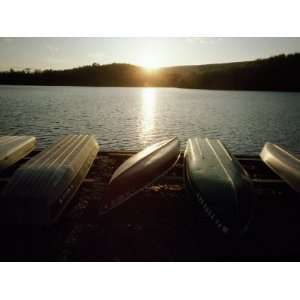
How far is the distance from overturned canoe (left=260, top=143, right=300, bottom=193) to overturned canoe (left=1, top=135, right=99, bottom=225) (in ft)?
24.9

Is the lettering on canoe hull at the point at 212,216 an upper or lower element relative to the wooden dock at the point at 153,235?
upper

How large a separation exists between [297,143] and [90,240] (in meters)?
27.0

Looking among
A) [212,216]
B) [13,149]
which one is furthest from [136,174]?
[13,149]

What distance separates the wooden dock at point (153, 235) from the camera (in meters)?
6.53

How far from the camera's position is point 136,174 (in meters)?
8.91

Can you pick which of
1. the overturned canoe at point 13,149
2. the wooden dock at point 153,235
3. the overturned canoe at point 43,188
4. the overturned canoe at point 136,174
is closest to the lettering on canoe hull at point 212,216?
the wooden dock at point 153,235

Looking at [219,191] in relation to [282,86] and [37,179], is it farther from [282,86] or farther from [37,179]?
[282,86]

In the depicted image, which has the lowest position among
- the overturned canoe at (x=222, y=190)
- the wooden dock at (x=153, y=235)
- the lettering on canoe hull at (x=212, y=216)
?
the wooden dock at (x=153, y=235)

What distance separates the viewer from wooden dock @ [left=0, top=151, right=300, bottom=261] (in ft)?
21.4

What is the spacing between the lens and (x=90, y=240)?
23.0ft

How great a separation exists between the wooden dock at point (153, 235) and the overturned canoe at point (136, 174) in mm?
564

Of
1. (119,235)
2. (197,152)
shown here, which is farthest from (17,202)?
(197,152)

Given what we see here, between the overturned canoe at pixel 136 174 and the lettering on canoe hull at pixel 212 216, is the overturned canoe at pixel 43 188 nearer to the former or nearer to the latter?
the overturned canoe at pixel 136 174

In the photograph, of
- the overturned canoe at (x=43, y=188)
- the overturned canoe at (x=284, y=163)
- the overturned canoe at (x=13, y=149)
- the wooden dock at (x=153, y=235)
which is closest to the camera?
the wooden dock at (x=153, y=235)
